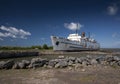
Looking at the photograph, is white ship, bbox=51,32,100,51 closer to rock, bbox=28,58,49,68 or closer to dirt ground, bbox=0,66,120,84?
rock, bbox=28,58,49,68

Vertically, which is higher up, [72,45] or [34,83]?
[72,45]

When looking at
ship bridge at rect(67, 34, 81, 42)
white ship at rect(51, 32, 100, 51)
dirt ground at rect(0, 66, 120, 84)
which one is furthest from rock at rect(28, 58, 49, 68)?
ship bridge at rect(67, 34, 81, 42)

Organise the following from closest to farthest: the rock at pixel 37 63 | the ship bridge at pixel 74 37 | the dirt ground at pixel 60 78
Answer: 1. the dirt ground at pixel 60 78
2. the rock at pixel 37 63
3. the ship bridge at pixel 74 37

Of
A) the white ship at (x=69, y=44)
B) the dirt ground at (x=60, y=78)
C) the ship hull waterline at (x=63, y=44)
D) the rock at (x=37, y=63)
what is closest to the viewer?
the dirt ground at (x=60, y=78)

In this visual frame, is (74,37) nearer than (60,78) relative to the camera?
No

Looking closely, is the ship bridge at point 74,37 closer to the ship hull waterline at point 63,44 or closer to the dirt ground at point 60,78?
the ship hull waterline at point 63,44

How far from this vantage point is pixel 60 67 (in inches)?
423

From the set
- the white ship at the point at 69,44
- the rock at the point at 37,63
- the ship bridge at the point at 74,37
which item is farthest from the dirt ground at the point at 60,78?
the ship bridge at the point at 74,37

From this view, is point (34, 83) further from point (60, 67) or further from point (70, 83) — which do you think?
point (60, 67)

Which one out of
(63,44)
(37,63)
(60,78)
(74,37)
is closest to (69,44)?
(63,44)

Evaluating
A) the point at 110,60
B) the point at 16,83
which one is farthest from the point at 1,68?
the point at 110,60

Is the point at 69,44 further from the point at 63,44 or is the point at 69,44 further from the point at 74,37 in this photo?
the point at 74,37

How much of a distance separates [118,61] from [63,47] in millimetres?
34850

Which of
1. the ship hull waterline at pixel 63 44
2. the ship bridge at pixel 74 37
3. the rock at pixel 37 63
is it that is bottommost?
the rock at pixel 37 63
